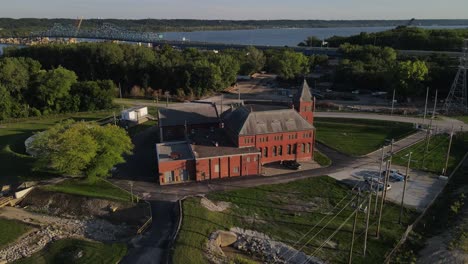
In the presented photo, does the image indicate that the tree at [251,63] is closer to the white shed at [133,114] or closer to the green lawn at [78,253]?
the white shed at [133,114]

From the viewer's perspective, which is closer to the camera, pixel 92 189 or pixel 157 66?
pixel 92 189

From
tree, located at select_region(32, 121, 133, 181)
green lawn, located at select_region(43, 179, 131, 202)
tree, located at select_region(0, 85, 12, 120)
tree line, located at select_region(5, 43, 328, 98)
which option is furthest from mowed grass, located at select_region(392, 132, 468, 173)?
tree, located at select_region(0, 85, 12, 120)

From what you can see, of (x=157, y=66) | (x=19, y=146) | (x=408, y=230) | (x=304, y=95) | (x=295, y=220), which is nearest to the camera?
(x=408, y=230)

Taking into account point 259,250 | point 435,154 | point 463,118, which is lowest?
point 259,250

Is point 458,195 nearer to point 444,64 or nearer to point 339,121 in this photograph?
point 339,121

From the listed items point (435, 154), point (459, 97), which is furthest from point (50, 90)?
point (459, 97)

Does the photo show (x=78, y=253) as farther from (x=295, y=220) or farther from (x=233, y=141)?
(x=233, y=141)

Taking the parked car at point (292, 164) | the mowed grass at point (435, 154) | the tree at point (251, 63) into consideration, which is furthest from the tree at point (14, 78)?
the mowed grass at point (435, 154)

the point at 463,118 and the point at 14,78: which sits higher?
the point at 14,78
